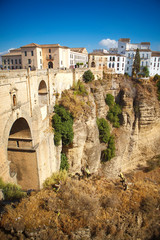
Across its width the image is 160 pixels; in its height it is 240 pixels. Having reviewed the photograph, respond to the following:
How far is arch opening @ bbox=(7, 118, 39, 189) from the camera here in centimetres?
1366

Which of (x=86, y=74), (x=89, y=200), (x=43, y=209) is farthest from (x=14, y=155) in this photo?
(x=86, y=74)

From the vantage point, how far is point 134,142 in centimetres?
2777

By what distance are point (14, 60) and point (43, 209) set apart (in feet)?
93.1

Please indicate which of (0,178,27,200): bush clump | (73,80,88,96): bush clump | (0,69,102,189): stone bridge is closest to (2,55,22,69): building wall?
(73,80,88,96): bush clump

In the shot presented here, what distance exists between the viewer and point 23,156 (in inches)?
553

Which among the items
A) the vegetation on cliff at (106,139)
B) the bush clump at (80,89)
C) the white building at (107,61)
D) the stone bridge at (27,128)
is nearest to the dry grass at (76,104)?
the bush clump at (80,89)

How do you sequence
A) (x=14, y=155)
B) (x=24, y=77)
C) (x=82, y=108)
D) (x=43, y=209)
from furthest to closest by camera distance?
(x=82, y=108)
(x=14, y=155)
(x=24, y=77)
(x=43, y=209)

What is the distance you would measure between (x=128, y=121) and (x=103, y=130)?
5319mm

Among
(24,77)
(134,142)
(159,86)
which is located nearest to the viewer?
(24,77)

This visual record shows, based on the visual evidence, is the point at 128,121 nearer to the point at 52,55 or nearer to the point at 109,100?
the point at 109,100

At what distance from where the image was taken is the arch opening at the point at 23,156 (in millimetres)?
13656

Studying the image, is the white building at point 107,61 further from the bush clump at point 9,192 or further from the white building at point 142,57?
the bush clump at point 9,192

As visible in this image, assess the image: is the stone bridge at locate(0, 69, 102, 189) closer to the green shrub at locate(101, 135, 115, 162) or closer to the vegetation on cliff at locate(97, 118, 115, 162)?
the vegetation on cliff at locate(97, 118, 115, 162)

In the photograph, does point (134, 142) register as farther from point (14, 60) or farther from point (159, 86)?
point (14, 60)
